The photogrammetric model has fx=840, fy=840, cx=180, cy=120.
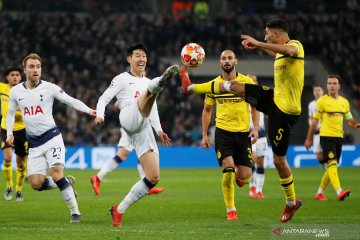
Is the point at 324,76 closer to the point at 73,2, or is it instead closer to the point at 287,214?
the point at 73,2

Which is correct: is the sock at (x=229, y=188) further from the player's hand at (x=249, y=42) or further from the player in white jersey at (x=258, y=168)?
the player in white jersey at (x=258, y=168)

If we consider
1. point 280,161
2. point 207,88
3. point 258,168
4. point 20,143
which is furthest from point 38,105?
point 258,168

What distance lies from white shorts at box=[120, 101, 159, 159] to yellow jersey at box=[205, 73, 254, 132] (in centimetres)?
231

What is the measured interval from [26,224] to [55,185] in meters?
1.02

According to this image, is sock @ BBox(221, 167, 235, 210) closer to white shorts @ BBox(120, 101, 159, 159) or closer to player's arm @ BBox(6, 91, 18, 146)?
white shorts @ BBox(120, 101, 159, 159)

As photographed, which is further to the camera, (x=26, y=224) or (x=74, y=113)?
(x=74, y=113)

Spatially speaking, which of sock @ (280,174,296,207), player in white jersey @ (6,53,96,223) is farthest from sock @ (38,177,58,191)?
sock @ (280,174,296,207)

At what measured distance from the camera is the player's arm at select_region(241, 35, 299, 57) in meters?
10.8

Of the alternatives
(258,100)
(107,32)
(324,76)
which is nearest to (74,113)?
(107,32)

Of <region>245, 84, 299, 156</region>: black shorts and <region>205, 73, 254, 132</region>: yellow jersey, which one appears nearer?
<region>245, 84, 299, 156</region>: black shorts

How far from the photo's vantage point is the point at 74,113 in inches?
1287

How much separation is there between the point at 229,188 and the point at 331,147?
459cm

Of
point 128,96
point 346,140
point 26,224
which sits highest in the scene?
point 128,96

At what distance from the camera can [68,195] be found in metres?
12.5
